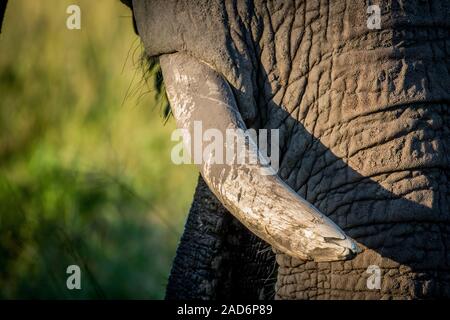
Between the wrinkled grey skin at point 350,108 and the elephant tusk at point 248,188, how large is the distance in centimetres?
7

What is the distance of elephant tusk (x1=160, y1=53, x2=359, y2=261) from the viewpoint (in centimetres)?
218

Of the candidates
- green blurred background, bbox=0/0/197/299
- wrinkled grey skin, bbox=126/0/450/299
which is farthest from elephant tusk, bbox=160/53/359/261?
green blurred background, bbox=0/0/197/299

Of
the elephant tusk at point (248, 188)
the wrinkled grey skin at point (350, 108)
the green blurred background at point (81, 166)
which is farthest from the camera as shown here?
the green blurred background at point (81, 166)

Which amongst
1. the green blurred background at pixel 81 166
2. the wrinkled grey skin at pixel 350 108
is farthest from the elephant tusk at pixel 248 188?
the green blurred background at pixel 81 166

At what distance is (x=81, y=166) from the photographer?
5.13m

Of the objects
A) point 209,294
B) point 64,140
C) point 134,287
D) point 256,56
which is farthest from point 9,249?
point 256,56

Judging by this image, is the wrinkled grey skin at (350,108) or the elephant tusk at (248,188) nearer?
the elephant tusk at (248,188)

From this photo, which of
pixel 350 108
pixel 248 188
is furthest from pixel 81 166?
pixel 248 188

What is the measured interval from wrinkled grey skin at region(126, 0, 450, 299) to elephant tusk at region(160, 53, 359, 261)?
2.9 inches

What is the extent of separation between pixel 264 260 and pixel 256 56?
2.75 ft

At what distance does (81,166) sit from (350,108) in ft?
9.25

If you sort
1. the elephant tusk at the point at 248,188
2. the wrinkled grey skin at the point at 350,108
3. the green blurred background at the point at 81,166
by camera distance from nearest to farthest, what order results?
Answer: the elephant tusk at the point at 248,188 < the wrinkled grey skin at the point at 350,108 < the green blurred background at the point at 81,166

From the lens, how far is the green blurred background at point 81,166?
453 centimetres

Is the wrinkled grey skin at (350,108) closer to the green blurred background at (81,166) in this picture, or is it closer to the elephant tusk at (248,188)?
the elephant tusk at (248,188)
